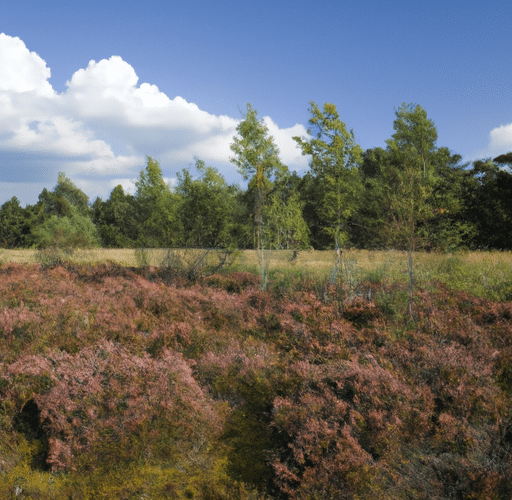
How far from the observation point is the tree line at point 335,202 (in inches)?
424

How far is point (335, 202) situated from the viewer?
20641mm

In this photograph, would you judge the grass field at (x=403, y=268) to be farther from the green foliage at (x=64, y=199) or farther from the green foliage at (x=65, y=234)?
the green foliage at (x=64, y=199)

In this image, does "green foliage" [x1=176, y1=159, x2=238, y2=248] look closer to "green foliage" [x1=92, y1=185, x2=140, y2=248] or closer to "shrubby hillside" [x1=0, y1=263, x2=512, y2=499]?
"shrubby hillside" [x1=0, y1=263, x2=512, y2=499]

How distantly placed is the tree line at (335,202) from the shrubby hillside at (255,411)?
3.54 metres

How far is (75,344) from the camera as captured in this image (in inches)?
277

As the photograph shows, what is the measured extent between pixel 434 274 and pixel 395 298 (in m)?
3.35

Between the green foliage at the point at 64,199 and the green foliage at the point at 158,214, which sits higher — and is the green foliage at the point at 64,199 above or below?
above

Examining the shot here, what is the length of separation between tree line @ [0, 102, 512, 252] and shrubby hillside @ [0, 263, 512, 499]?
3.54m

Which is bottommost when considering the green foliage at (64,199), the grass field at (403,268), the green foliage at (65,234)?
the grass field at (403,268)

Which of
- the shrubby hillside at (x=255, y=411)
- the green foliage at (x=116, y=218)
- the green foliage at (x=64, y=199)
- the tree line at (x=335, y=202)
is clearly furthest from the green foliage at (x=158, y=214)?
the green foliage at (x=64, y=199)

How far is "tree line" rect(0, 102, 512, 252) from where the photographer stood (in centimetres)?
1077

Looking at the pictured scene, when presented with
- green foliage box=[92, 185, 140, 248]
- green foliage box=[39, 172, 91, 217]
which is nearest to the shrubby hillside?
green foliage box=[92, 185, 140, 248]

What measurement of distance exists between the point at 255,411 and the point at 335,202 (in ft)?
54.1

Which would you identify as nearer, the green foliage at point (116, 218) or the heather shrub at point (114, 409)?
the heather shrub at point (114, 409)
